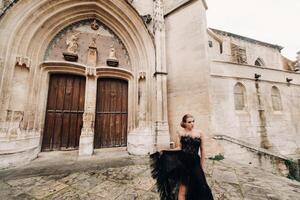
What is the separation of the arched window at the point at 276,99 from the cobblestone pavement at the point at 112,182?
526cm

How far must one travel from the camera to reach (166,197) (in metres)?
1.85

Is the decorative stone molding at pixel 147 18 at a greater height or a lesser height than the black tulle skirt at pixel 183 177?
greater

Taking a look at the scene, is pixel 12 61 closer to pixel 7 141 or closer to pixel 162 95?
pixel 7 141

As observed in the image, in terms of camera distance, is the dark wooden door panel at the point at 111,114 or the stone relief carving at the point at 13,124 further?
the dark wooden door panel at the point at 111,114

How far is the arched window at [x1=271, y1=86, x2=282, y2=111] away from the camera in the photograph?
6930 mm

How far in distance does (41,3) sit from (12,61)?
1.94m

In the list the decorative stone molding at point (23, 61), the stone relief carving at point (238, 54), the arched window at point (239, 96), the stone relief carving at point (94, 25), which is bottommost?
the arched window at point (239, 96)

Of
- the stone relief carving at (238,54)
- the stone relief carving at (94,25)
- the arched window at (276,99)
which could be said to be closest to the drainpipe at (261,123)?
the arched window at (276,99)

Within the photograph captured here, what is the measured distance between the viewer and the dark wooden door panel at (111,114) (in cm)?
508

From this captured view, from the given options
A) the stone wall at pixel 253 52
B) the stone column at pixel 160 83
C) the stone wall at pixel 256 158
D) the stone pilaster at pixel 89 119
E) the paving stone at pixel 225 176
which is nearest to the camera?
the paving stone at pixel 225 176

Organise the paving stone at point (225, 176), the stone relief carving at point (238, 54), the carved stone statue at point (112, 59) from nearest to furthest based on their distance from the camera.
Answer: the paving stone at point (225, 176)
the carved stone statue at point (112, 59)
the stone relief carving at point (238, 54)

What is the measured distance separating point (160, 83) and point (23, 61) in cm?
397

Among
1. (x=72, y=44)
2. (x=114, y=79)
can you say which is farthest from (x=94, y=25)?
(x=114, y=79)

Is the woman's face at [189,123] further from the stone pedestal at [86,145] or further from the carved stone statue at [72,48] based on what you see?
the carved stone statue at [72,48]
